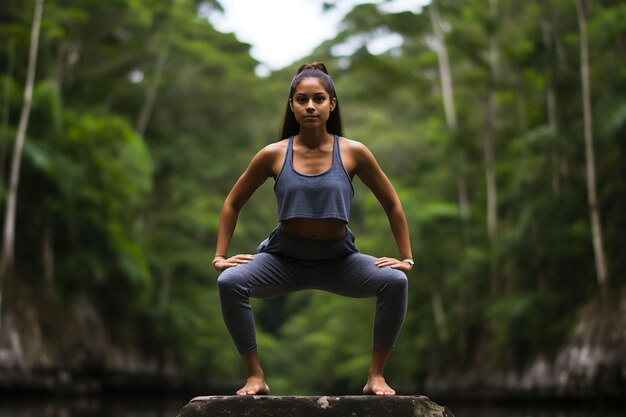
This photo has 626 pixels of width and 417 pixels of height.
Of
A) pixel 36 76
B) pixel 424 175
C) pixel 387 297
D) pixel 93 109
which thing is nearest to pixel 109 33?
pixel 93 109

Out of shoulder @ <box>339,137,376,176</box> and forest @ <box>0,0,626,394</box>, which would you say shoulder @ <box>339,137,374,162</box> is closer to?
shoulder @ <box>339,137,376,176</box>

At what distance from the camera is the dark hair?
4.06m

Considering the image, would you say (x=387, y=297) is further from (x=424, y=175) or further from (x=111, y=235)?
(x=424, y=175)

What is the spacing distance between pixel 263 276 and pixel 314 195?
1.33 feet

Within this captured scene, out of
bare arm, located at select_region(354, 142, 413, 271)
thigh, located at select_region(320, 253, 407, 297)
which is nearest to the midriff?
thigh, located at select_region(320, 253, 407, 297)

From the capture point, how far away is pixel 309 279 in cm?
412

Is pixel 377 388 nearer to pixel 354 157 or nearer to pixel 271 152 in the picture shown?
pixel 354 157

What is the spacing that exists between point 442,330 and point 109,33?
1135 cm

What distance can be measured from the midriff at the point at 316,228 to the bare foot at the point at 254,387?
0.64m

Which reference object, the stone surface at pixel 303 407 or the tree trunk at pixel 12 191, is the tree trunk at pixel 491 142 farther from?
the stone surface at pixel 303 407

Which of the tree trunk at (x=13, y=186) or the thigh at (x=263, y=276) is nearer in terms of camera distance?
the thigh at (x=263, y=276)

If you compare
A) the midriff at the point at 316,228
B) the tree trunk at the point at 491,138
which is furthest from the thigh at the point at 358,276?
the tree trunk at the point at 491,138

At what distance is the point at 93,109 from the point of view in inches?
883

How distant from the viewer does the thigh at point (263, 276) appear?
394 cm
